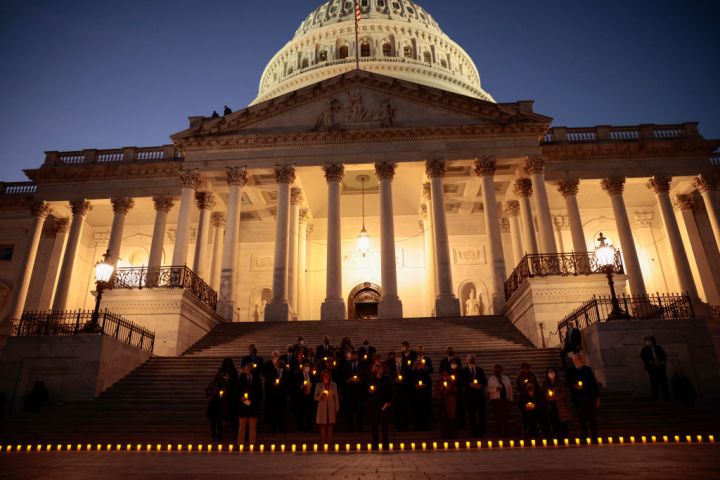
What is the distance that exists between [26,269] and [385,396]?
29.6 metres

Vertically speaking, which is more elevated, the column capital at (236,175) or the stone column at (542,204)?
the column capital at (236,175)

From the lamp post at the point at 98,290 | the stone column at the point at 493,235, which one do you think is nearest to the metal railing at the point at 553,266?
the stone column at the point at 493,235

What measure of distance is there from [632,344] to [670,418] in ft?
10.1

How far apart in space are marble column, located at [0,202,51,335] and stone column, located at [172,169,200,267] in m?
10.5

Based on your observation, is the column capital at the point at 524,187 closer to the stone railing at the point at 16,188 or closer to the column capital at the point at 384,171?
the column capital at the point at 384,171

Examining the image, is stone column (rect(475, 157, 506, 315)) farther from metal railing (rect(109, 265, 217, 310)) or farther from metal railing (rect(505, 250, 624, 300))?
metal railing (rect(109, 265, 217, 310))

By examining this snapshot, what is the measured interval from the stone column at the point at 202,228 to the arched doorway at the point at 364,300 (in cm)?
1149

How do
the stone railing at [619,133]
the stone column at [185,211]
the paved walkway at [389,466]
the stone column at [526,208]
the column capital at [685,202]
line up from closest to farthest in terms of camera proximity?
the paved walkway at [389,466], the stone column at [185,211], the stone column at [526,208], the stone railing at [619,133], the column capital at [685,202]

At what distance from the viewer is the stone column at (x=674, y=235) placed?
27.4 m

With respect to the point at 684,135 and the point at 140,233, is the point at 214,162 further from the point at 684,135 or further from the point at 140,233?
the point at 684,135

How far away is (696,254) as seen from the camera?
104 feet

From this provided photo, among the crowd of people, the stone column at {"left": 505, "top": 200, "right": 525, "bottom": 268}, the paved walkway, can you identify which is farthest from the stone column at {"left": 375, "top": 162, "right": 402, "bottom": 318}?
the paved walkway

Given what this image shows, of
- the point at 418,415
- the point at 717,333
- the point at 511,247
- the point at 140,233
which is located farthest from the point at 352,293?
the point at 418,415

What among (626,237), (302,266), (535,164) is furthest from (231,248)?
(626,237)
